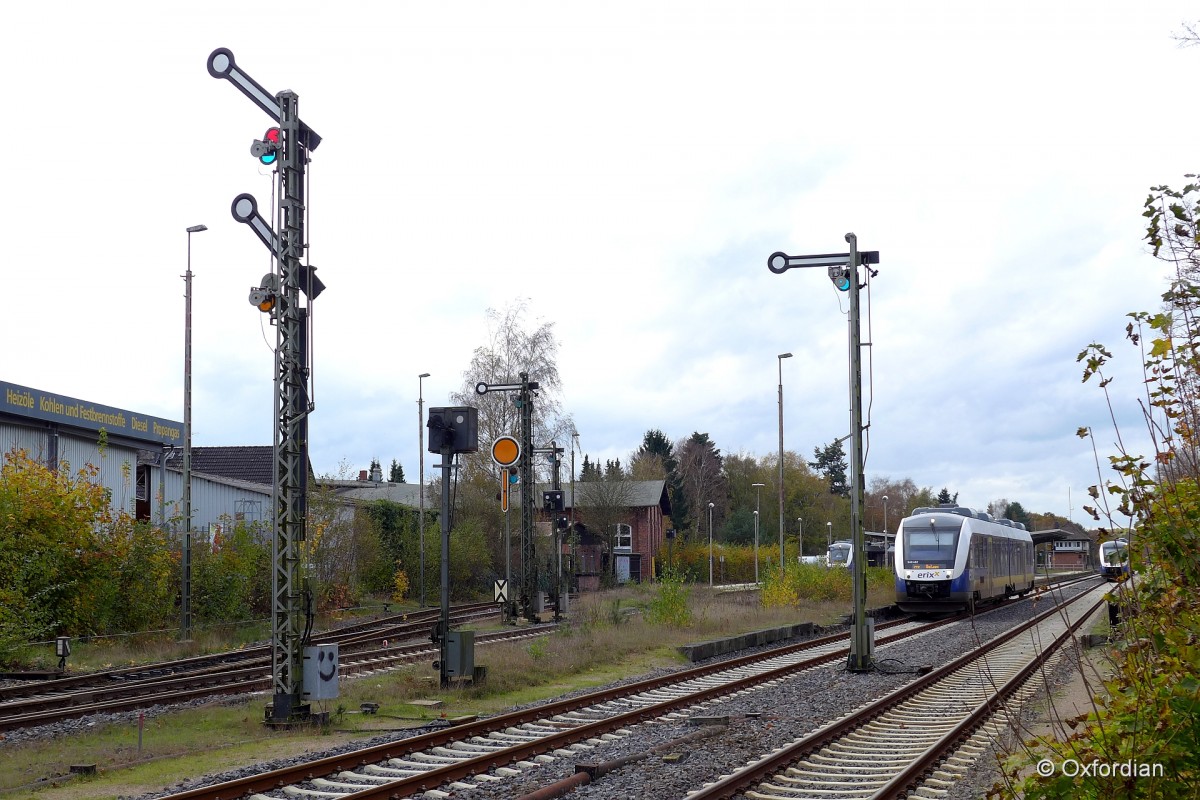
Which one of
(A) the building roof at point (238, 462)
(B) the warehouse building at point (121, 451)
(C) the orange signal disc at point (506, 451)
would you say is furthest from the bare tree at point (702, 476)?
(C) the orange signal disc at point (506, 451)

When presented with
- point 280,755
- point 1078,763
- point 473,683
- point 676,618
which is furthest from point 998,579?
point 1078,763

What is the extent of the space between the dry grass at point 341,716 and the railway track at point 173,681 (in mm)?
1270

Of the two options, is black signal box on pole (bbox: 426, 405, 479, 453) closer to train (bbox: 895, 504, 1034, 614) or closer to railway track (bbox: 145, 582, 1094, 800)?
railway track (bbox: 145, 582, 1094, 800)

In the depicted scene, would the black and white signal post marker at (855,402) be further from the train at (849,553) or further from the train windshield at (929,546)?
the train at (849,553)

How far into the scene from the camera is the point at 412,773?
9320 mm

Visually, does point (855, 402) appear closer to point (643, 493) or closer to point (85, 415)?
point (85, 415)

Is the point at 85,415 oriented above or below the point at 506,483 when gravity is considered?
above

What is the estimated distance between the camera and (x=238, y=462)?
5656 cm

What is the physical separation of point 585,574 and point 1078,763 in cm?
4824

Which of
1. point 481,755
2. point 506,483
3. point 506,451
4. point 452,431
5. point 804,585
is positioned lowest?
point 804,585

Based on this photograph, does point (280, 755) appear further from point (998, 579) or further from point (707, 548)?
point (707, 548)

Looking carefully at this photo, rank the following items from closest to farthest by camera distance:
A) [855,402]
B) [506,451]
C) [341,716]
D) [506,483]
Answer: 1. [341,716]
2. [855,402]
3. [506,451]
4. [506,483]

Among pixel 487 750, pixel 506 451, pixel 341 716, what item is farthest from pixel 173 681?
pixel 487 750

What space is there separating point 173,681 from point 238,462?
4091cm
